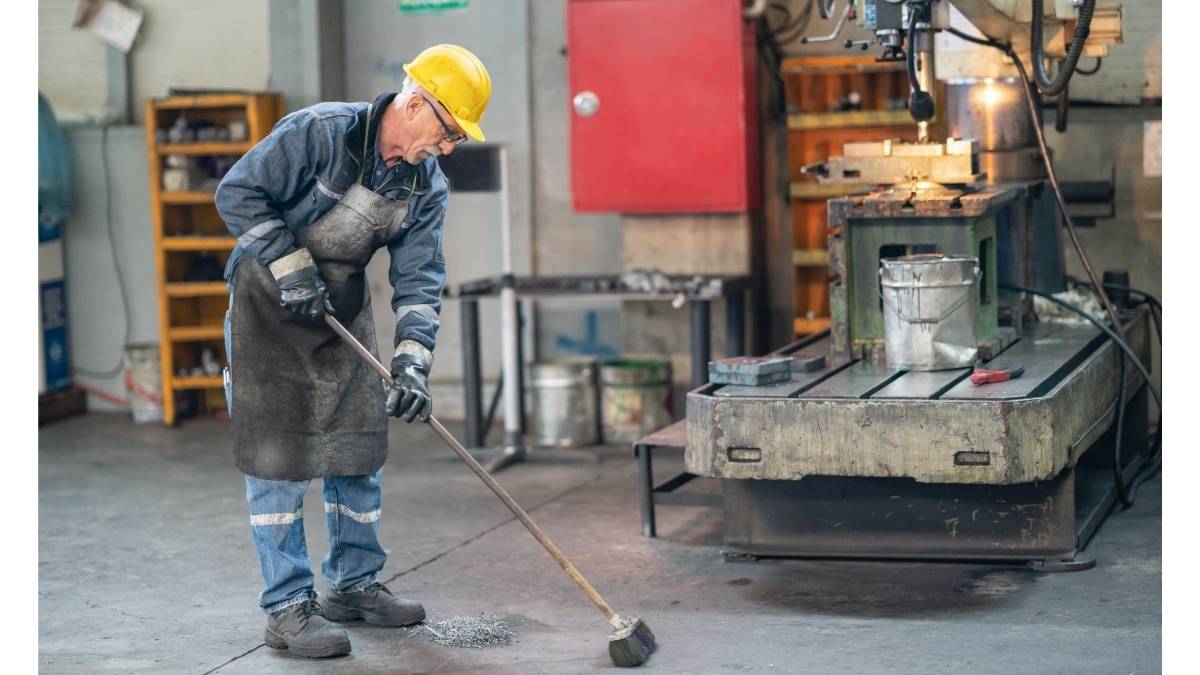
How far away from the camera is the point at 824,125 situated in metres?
6.64

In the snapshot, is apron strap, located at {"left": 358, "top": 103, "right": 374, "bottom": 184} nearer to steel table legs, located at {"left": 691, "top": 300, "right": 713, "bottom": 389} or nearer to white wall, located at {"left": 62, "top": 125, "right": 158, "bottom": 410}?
steel table legs, located at {"left": 691, "top": 300, "right": 713, "bottom": 389}

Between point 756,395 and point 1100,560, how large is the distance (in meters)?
1.11

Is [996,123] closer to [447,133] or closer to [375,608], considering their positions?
[447,133]

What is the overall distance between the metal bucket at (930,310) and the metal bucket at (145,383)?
13.9 ft

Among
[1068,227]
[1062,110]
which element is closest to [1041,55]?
[1068,227]

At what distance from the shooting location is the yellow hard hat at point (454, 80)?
12.7 feet

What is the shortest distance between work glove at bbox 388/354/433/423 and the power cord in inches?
173

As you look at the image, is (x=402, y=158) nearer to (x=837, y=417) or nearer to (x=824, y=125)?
(x=837, y=417)

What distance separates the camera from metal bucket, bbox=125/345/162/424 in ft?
25.4

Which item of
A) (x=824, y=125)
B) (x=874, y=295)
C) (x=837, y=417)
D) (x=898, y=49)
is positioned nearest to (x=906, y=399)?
(x=837, y=417)

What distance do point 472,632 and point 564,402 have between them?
2787mm

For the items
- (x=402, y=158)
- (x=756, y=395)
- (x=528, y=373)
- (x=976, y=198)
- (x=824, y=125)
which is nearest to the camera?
(x=402, y=158)

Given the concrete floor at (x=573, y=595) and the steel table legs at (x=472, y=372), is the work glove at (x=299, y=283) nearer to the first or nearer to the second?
the concrete floor at (x=573, y=595)

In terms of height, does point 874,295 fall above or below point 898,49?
below
